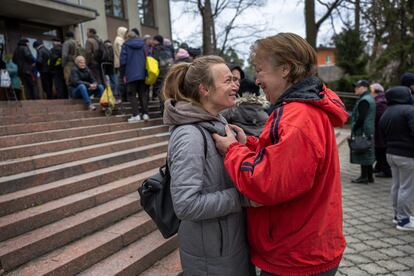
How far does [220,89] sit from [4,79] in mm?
8140

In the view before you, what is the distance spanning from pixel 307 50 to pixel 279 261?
0.94m

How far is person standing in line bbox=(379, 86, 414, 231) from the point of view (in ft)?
12.9

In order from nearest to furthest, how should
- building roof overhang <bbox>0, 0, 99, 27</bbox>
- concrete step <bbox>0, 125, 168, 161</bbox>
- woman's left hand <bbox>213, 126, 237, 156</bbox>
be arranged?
woman's left hand <bbox>213, 126, 237, 156</bbox>
concrete step <bbox>0, 125, 168, 161</bbox>
building roof overhang <bbox>0, 0, 99, 27</bbox>

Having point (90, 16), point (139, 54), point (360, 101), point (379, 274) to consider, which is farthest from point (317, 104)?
point (90, 16)

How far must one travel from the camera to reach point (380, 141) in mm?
6430

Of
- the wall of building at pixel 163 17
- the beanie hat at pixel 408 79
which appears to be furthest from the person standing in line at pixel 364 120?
the wall of building at pixel 163 17

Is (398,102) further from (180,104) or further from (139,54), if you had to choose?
(139,54)

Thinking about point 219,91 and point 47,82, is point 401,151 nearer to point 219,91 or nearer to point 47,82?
point 219,91

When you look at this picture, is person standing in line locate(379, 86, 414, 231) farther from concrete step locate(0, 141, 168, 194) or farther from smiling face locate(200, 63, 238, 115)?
concrete step locate(0, 141, 168, 194)

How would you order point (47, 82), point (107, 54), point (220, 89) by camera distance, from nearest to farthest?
point (220, 89)
point (107, 54)
point (47, 82)

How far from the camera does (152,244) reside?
10.9 feet

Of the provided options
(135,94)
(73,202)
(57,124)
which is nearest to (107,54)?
(135,94)

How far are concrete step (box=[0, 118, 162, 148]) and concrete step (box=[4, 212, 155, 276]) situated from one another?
219cm

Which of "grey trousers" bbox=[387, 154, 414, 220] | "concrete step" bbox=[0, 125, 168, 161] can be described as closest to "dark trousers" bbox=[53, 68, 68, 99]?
"concrete step" bbox=[0, 125, 168, 161]
